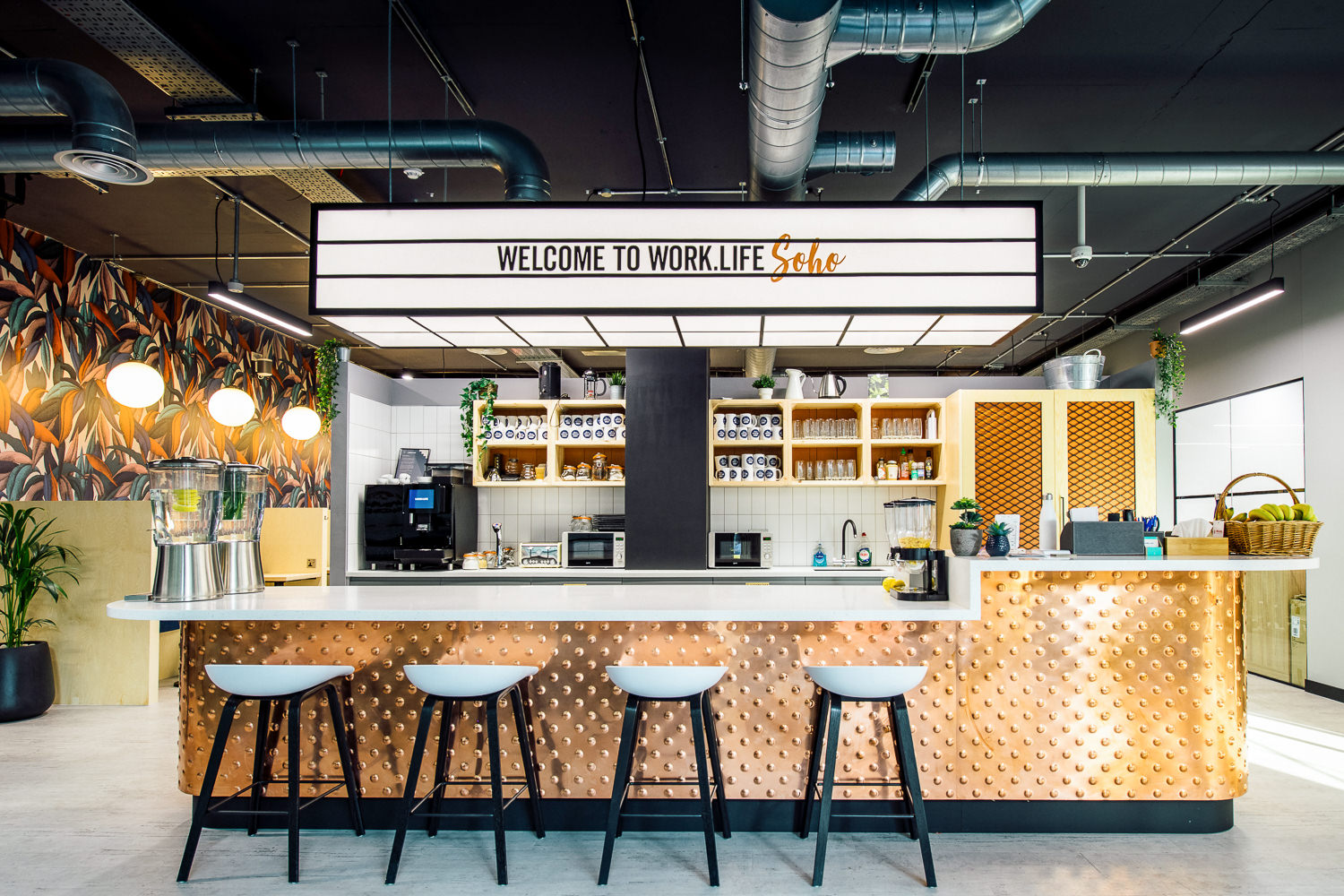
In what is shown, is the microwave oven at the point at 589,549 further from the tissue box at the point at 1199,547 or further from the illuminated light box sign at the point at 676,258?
the tissue box at the point at 1199,547

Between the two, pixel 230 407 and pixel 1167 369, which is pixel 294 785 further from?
pixel 1167 369

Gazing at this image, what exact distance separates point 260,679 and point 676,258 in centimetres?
228

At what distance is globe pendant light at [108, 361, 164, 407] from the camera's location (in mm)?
6016

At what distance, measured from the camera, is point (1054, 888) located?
2.99m

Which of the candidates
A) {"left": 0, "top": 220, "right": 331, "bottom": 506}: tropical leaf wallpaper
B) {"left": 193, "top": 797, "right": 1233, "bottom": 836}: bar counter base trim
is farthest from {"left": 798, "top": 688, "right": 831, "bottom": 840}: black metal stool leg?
{"left": 0, "top": 220, "right": 331, "bottom": 506}: tropical leaf wallpaper

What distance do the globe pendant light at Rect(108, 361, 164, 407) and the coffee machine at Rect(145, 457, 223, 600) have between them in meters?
3.08

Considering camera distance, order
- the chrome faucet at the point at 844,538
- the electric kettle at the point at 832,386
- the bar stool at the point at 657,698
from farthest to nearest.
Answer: the chrome faucet at the point at 844,538 → the electric kettle at the point at 832,386 → the bar stool at the point at 657,698

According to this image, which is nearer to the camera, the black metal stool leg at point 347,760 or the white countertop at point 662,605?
the white countertop at point 662,605

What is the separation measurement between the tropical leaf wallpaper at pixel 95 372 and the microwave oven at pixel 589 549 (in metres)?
3.79

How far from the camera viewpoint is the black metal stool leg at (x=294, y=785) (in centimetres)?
307

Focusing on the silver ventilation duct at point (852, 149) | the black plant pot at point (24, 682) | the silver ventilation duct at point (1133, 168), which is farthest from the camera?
the black plant pot at point (24, 682)

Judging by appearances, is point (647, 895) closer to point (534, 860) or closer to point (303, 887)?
point (534, 860)

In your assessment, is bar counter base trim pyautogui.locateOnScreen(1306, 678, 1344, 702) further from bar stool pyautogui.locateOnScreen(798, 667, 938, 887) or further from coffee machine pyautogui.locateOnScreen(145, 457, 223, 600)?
coffee machine pyautogui.locateOnScreen(145, 457, 223, 600)

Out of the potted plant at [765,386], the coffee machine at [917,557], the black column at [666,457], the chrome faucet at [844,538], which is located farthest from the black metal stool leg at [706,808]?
the potted plant at [765,386]
